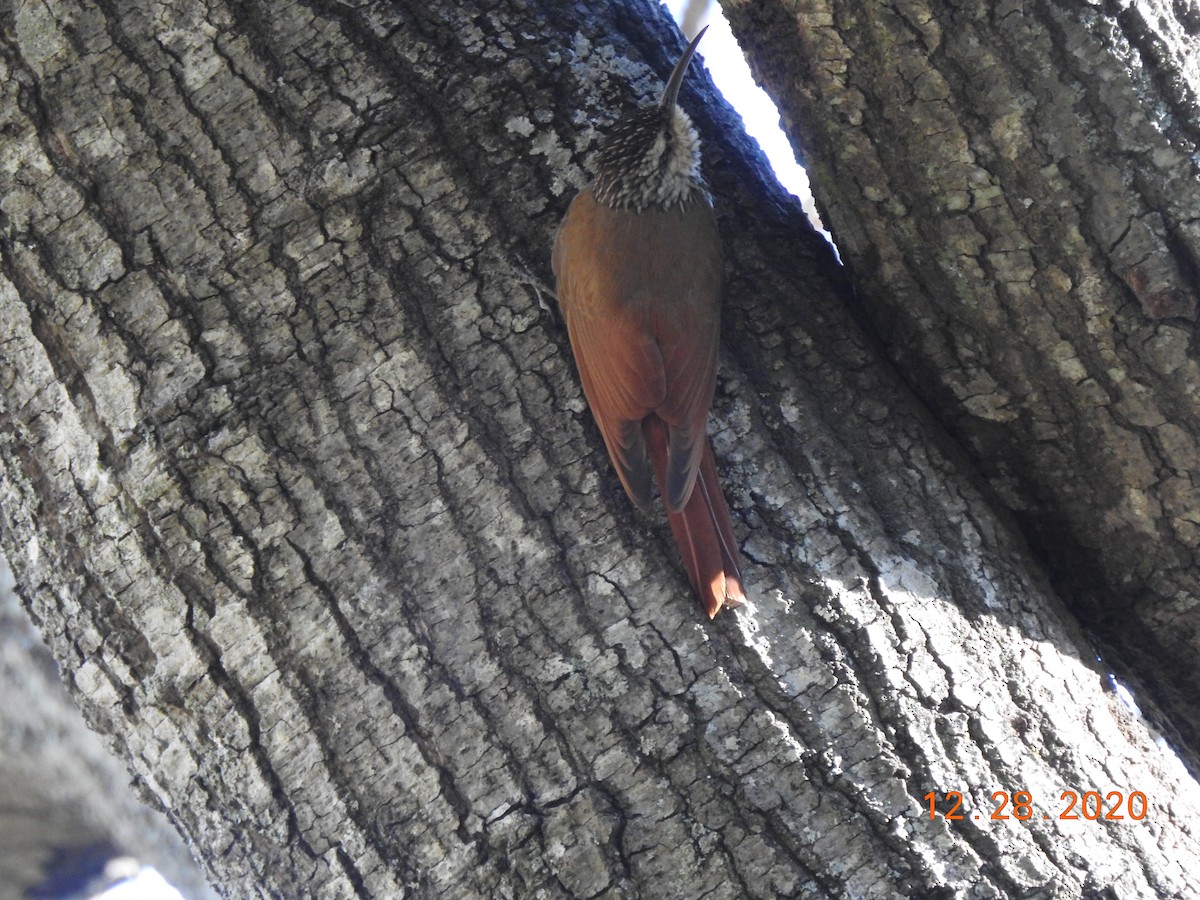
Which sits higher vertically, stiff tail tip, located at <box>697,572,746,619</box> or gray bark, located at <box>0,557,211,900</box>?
A: gray bark, located at <box>0,557,211,900</box>

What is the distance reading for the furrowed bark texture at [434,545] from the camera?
1489 mm

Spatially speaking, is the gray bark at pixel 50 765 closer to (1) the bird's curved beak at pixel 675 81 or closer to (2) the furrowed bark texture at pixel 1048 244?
(1) the bird's curved beak at pixel 675 81

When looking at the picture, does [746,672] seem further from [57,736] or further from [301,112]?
[57,736]

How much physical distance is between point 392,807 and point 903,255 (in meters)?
1.25

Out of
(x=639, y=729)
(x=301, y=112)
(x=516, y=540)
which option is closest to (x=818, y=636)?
(x=639, y=729)

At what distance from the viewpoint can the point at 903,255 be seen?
71.1 inches

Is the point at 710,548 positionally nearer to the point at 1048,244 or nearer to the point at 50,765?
the point at 1048,244

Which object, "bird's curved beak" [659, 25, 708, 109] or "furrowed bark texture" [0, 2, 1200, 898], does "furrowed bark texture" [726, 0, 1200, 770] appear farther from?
"bird's curved beak" [659, 25, 708, 109]
